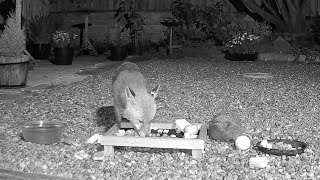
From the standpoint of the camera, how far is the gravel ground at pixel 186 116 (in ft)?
13.4

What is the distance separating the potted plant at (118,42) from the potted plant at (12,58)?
17.3 ft

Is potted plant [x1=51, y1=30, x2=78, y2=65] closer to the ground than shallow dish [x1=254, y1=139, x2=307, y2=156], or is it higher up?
higher up

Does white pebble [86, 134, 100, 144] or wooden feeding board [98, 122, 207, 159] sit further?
white pebble [86, 134, 100, 144]

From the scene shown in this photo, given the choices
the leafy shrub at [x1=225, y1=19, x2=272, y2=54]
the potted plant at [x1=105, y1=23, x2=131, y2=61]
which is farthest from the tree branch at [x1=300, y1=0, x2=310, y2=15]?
the potted plant at [x1=105, y1=23, x2=131, y2=61]

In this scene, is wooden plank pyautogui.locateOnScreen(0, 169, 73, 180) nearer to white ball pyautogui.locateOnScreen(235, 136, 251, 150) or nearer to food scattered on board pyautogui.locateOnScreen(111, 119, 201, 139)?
food scattered on board pyautogui.locateOnScreen(111, 119, 201, 139)

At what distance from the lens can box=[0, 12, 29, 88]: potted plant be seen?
7855 millimetres

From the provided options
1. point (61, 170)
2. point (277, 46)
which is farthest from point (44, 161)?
point (277, 46)

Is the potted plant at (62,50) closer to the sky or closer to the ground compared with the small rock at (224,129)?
closer to the sky

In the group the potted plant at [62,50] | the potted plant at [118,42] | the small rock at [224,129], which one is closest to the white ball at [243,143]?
the small rock at [224,129]

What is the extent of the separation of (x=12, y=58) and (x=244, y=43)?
6.90 meters

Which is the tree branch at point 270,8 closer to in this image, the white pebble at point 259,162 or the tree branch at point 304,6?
the tree branch at point 304,6

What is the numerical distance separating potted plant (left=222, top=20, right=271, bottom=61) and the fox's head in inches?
353

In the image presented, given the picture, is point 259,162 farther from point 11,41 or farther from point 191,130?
point 11,41

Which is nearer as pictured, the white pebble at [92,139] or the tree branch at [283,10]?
the white pebble at [92,139]
